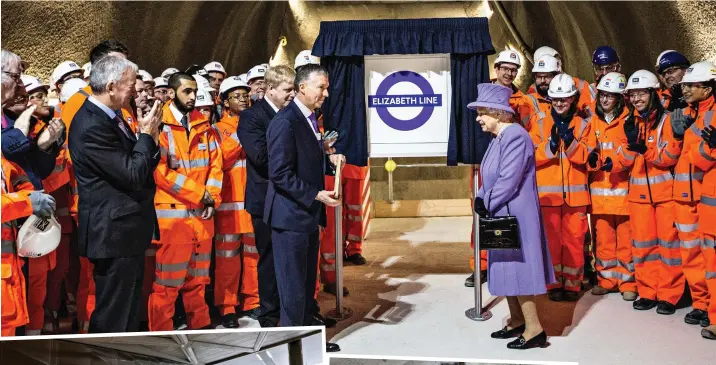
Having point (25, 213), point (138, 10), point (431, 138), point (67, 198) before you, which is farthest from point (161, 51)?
point (25, 213)

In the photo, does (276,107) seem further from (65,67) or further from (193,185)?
(65,67)

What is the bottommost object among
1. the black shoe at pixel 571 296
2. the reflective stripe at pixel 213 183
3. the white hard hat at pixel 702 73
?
the black shoe at pixel 571 296

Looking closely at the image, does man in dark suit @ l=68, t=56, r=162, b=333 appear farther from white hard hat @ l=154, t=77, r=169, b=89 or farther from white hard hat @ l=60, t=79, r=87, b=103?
white hard hat @ l=154, t=77, r=169, b=89

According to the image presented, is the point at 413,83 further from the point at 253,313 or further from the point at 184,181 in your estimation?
the point at 253,313

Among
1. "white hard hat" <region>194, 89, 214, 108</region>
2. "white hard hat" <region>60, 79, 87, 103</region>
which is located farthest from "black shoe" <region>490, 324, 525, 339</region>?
"white hard hat" <region>60, 79, 87, 103</region>

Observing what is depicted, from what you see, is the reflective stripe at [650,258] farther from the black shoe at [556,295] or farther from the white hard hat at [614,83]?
the white hard hat at [614,83]

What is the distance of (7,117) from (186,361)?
1.70 metres

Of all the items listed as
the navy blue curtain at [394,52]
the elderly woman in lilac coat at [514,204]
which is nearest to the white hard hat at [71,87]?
the navy blue curtain at [394,52]

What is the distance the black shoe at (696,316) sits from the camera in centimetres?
520

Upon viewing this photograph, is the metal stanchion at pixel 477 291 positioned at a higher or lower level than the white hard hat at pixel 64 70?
lower

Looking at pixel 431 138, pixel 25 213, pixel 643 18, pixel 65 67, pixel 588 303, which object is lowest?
pixel 588 303

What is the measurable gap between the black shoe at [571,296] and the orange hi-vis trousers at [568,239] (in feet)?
0.08

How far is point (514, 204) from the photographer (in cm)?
470

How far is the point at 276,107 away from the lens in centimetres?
516
